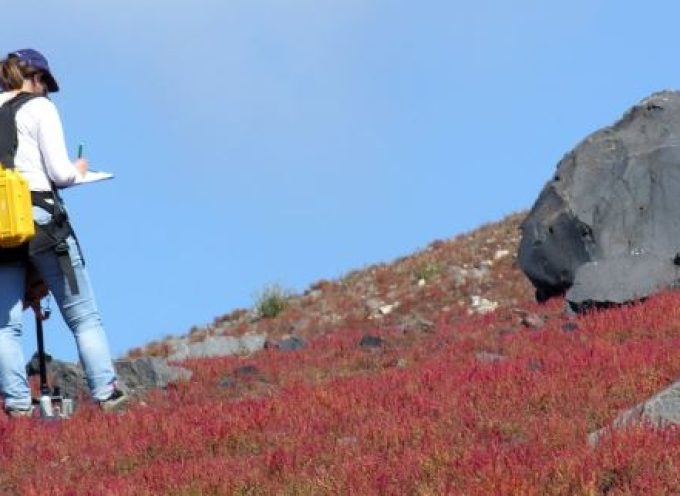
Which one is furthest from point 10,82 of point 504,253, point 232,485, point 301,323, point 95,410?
point 504,253

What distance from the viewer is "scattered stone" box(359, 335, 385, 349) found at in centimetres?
1652

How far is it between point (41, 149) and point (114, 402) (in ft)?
8.53

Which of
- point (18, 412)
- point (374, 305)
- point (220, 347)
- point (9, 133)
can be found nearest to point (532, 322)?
point (220, 347)

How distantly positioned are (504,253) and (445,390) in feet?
88.8

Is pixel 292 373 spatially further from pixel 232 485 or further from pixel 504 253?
pixel 504 253

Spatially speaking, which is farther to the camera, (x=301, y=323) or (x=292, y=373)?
(x=301, y=323)

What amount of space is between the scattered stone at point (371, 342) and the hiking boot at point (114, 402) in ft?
15.8

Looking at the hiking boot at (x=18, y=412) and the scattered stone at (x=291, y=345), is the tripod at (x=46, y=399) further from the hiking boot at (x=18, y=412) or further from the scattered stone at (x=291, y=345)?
the scattered stone at (x=291, y=345)

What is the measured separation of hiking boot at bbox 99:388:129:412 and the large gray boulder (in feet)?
33.2

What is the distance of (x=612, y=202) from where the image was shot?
71.9 feet

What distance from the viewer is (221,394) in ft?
44.2

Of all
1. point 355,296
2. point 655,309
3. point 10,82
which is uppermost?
point 10,82

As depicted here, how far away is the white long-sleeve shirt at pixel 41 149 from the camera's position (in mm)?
11523

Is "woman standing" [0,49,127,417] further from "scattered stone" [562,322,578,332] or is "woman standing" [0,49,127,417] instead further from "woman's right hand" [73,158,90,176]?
"scattered stone" [562,322,578,332]
